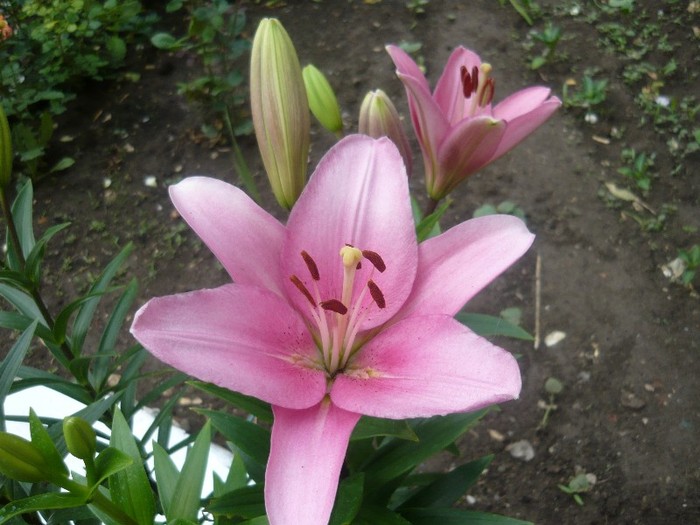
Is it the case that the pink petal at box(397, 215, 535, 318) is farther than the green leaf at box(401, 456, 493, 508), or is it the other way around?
the green leaf at box(401, 456, 493, 508)

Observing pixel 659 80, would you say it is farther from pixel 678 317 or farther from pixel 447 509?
pixel 447 509

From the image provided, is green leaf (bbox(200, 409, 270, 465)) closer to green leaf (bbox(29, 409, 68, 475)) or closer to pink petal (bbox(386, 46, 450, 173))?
green leaf (bbox(29, 409, 68, 475))

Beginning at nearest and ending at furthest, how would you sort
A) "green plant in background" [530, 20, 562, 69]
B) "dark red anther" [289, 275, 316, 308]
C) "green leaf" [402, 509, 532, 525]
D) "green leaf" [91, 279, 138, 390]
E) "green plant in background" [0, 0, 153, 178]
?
"dark red anther" [289, 275, 316, 308], "green leaf" [402, 509, 532, 525], "green leaf" [91, 279, 138, 390], "green plant in background" [0, 0, 153, 178], "green plant in background" [530, 20, 562, 69]

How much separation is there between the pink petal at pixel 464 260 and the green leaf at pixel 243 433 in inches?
9.5

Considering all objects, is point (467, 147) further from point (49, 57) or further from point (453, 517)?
point (49, 57)

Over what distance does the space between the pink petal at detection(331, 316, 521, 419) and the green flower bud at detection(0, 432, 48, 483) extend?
0.75 feet

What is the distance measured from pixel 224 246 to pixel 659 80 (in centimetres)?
242

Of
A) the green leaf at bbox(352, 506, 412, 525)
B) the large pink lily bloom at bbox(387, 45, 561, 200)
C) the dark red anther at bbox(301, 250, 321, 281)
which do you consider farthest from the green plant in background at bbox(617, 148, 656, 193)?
the dark red anther at bbox(301, 250, 321, 281)

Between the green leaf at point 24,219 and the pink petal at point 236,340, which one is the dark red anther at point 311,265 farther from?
the green leaf at point 24,219

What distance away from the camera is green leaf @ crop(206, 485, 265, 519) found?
0.71m

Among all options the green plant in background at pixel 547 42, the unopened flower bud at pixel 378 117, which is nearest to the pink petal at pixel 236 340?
the unopened flower bud at pixel 378 117

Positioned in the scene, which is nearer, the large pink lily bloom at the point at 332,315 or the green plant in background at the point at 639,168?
the large pink lily bloom at the point at 332,315

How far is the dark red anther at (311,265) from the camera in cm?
60

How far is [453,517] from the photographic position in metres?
0.84
